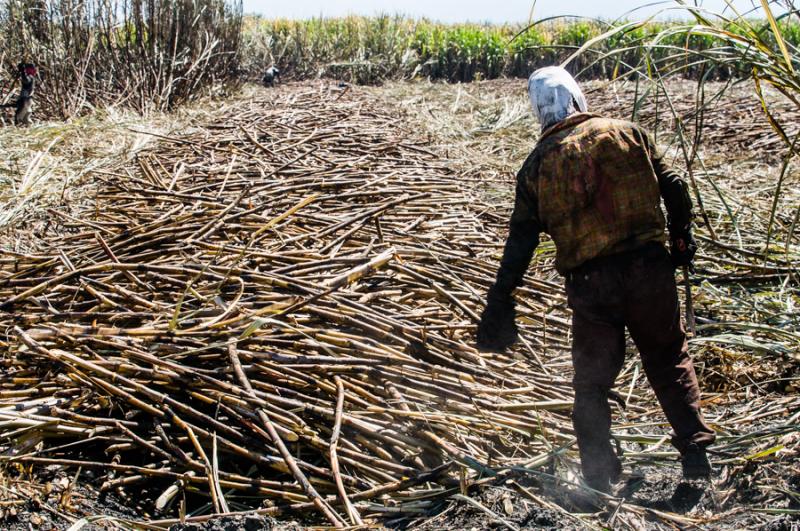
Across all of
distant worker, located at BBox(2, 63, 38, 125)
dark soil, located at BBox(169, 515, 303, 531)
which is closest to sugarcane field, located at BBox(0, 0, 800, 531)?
dark soil, located at BBox(169, 515, 303, 531)

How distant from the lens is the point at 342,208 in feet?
15.0

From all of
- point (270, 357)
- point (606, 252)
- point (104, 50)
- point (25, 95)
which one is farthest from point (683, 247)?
point (104, 50)

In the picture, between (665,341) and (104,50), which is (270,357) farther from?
(104,50)

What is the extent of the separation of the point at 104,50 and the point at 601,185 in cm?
933

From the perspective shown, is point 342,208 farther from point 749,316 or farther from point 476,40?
point 476,40

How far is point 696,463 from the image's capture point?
7.99 ft

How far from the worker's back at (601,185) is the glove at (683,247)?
0.11 metres

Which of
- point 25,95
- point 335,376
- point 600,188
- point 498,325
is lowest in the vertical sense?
point 335,376

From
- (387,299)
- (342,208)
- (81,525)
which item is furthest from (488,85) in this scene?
(81,525)

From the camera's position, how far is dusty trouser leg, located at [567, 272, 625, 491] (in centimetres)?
246

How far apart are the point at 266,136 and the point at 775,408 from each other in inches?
192

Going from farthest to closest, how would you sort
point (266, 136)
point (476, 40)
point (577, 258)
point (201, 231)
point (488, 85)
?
point (476, 40)
point (488, 85)
point (266, 136)
point (201, 231)
point (577, 258)

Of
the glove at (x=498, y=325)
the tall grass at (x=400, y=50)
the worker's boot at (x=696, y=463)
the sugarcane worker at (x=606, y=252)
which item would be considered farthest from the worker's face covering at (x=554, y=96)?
the tall grass at (x=400, y=50)

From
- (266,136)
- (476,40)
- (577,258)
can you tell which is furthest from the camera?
(476,40)
